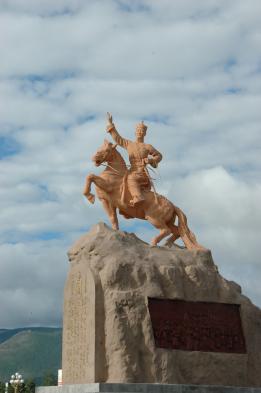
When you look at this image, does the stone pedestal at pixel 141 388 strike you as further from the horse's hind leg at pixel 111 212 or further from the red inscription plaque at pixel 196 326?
the horse's hind leg at pixel 111 212

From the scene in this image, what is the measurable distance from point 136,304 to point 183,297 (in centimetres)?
Result: 104

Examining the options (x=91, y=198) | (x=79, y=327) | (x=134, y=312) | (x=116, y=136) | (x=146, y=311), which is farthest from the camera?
(x=116, y=136)

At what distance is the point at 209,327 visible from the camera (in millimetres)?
13914

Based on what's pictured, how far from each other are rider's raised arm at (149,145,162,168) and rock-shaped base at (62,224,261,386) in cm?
185

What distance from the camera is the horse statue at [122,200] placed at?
1503cm

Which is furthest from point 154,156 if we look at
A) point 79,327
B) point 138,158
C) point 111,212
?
point 79,327

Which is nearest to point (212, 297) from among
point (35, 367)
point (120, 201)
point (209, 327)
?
point (209, 327)

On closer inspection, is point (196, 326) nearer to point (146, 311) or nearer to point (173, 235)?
point (146, 311)

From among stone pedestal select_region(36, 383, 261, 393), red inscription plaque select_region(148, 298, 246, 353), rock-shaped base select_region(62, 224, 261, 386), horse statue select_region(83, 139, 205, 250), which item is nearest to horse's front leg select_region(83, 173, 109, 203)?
horse statue select_region(83, 139, 205, 250)

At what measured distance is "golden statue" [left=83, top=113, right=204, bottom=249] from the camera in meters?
15.0

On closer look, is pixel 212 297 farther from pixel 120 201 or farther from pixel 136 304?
pixel 120 201

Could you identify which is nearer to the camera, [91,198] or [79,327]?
[79,327]

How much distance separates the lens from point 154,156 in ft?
51.0

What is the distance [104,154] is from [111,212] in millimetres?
1167
